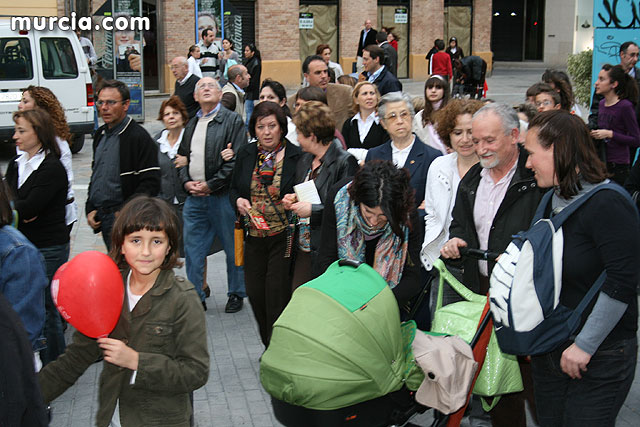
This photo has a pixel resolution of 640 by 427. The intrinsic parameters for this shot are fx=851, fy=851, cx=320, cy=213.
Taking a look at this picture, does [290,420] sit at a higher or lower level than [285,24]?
lower

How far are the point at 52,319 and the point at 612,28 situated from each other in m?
10.2

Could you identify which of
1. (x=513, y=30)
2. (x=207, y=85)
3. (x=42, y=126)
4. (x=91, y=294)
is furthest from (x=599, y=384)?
(x=513, y=30)

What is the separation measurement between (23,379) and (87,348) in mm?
725

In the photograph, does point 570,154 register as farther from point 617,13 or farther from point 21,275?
point 617,13

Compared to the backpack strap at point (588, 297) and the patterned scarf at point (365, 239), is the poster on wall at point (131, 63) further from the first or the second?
the backpack strap at point (588, 297)

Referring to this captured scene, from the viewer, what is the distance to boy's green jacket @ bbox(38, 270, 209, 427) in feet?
11.1

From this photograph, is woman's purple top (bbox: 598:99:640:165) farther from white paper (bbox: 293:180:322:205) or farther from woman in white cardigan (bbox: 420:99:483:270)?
white paper (bbox: 293:180:322:205)

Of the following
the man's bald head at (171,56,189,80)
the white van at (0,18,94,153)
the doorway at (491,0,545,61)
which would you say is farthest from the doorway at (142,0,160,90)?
the man's bald head at (171,56,189,80)

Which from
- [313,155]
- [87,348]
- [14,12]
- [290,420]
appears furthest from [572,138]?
[14,12]

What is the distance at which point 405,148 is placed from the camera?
634 cm

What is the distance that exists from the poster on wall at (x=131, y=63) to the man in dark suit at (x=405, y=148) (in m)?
14.2

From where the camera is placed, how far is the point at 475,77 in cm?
2098

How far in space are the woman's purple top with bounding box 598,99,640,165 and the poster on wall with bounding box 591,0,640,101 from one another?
4.31m

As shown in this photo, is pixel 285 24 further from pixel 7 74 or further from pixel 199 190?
pixel 199 190
